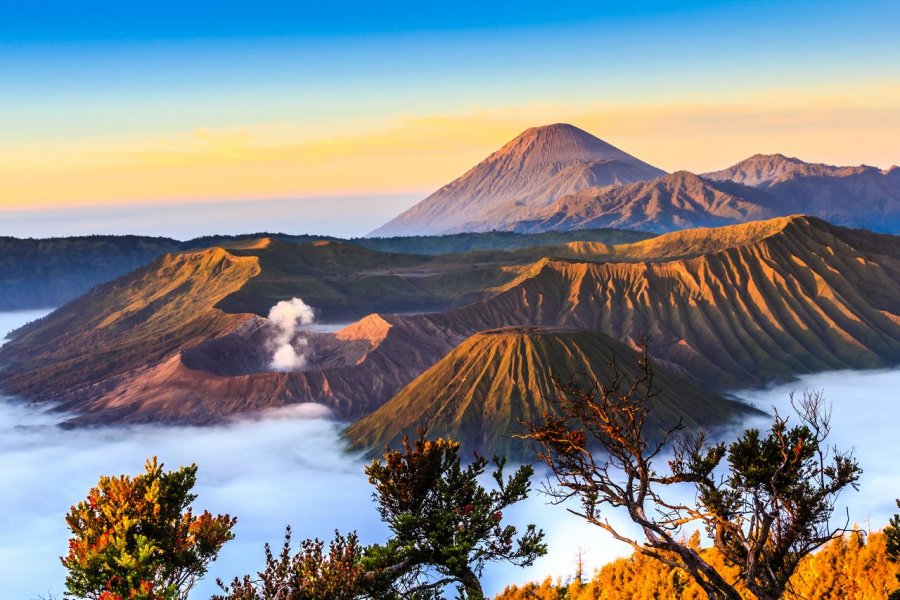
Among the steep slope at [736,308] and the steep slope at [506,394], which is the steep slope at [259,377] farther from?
the steep slope at [506,394]

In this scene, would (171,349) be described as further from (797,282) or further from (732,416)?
(797,282)

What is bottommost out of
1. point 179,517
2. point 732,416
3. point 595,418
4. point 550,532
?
point 550,532

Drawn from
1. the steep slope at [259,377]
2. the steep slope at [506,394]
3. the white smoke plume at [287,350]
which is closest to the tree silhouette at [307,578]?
the steep slope at [506,394]

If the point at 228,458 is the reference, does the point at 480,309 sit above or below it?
above

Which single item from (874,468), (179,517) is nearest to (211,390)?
(874,468)

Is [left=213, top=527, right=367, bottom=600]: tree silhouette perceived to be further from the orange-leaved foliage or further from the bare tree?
the orange-leaved foliage

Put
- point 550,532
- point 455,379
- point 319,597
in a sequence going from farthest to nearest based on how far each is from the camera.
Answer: point 455,379
point 550,532
point 319,597

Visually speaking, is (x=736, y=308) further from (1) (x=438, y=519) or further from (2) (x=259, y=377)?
(1) (x=438, y=519)
